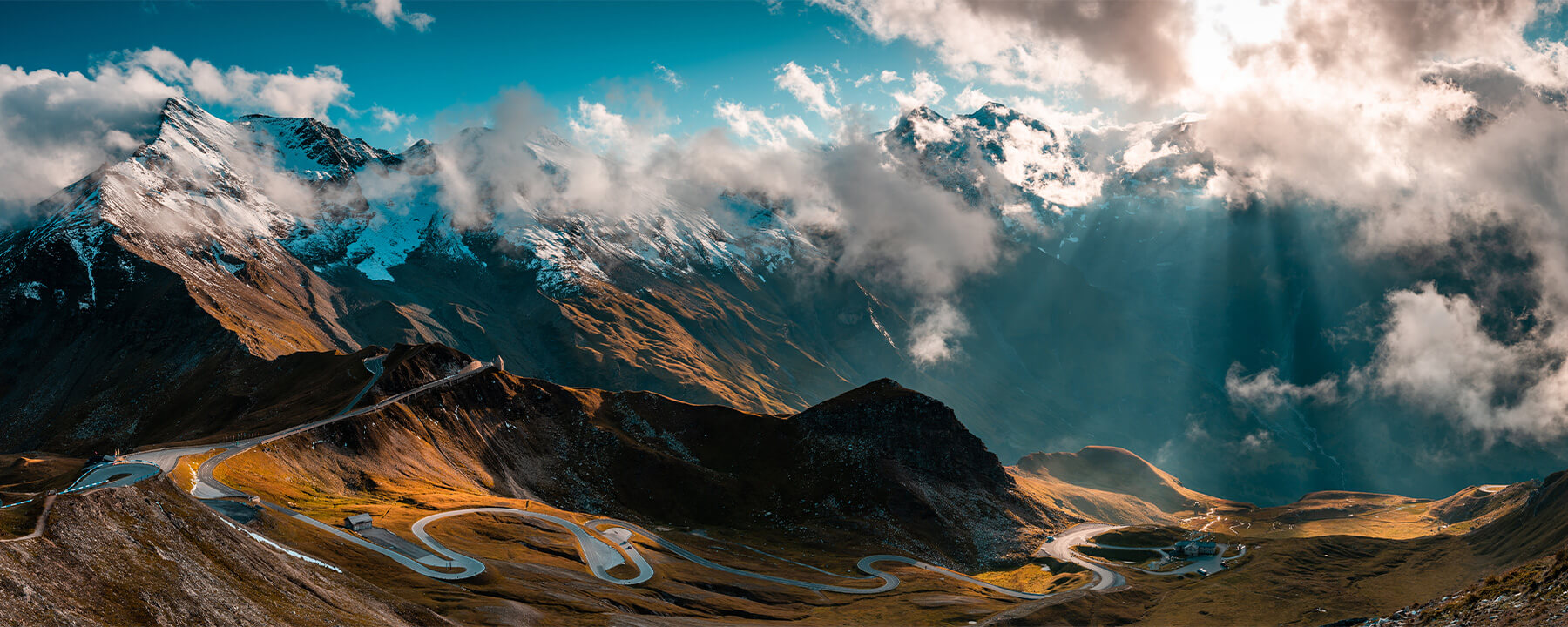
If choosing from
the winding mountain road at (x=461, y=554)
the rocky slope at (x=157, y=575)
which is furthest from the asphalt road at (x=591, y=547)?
the rocky slope at (x=157, y=575)

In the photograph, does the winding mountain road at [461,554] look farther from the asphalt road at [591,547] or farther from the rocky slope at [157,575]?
the rocky slope at [157,575]

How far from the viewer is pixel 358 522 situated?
104 m

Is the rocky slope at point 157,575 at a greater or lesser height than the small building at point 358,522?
lesser

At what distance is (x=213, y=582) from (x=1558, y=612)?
92.8 m

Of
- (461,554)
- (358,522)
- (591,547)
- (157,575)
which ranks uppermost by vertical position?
(591,547)

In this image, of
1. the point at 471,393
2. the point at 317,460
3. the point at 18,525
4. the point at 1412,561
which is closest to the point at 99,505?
the point at 18,525

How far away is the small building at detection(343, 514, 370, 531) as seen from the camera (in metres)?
103

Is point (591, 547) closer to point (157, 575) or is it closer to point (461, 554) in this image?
point (461, 554)

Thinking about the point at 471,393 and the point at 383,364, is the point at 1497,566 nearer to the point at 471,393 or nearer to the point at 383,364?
the point at 471,393

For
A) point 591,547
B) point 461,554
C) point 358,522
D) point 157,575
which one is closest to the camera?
point 157,575

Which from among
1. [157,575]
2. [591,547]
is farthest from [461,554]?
[157,575]

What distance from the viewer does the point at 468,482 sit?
529ft

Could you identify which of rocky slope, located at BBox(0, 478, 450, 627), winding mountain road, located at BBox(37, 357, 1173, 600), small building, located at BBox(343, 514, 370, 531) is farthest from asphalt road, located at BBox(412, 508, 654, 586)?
rocky slope, located at BBox(0, 478, 450, 627)

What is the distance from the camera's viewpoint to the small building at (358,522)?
103m
